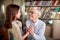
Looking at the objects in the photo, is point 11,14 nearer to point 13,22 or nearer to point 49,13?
point 13,22

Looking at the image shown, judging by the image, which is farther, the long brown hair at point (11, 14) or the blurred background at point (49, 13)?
the blurred background at point (49, 13)

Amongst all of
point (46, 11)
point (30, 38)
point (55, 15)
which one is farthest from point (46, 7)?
point (30, 38)

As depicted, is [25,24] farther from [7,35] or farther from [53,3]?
[53,3]

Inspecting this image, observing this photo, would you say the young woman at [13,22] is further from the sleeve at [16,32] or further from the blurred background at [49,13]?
the blurred background at [49,13]

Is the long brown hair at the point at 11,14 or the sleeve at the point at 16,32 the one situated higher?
the long brown hair at the point at 11,14

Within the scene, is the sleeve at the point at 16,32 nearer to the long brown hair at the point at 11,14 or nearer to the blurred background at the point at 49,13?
the long brown hair at the point at 11,14

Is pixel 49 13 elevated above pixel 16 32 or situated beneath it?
elevated above

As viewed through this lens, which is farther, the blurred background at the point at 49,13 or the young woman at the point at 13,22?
the blurred background at the point at 49,13

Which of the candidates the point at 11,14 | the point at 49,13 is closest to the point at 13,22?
the point at 11,14

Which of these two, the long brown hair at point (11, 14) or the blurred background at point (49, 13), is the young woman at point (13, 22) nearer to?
the long brown hair at point (11, 14)

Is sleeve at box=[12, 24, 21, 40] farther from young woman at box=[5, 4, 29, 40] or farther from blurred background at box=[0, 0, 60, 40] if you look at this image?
blurred background at box=[0, 0, 60, 40]

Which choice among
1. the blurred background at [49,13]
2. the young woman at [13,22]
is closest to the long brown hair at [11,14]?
the young woman at [13,22]

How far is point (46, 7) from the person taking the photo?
164 cm

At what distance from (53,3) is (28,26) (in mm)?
487
